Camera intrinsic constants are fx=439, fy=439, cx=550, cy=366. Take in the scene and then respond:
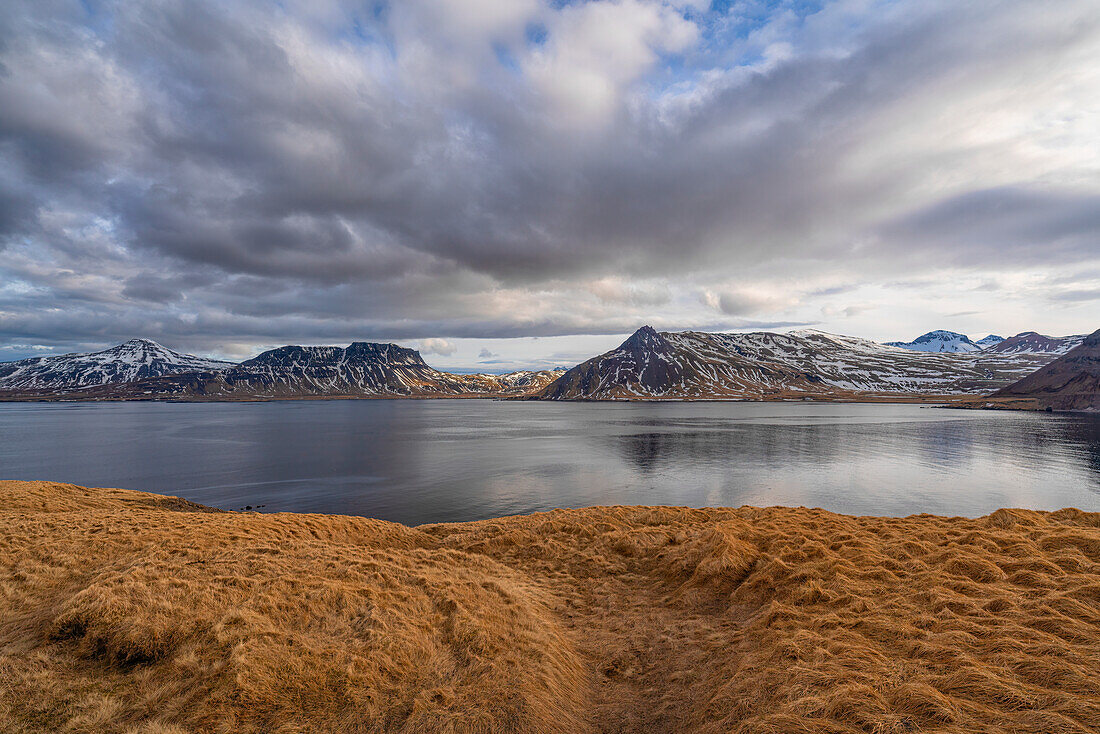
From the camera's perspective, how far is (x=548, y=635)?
12688mm

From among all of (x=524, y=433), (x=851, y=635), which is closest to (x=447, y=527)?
(x=851, y=635)

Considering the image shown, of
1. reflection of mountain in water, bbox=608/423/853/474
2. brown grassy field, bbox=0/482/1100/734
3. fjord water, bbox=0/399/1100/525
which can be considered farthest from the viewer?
reflection of mountain in water, bbox=608/423/853/474

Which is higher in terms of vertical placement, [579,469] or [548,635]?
[548,635]

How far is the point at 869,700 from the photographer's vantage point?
727 centimetres

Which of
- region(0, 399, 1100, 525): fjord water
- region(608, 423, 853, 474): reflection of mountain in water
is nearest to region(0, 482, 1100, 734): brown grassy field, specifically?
region(0, 399, 1100, 525): fjord water

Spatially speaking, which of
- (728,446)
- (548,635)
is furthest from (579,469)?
(548,635)

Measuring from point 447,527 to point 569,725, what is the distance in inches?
672

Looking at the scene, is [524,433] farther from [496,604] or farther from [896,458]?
[496,604]

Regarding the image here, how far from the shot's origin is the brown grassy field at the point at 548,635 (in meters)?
7.81

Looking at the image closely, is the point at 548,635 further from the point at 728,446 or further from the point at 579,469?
the point at 728,446

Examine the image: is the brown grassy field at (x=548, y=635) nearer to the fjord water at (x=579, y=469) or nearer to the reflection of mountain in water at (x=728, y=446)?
the fjord water at (x=579, y=469)

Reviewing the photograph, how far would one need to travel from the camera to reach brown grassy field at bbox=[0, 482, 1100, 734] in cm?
781

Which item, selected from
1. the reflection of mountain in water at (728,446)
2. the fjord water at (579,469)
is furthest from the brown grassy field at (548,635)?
the reflection of mountain in water at (728,446)

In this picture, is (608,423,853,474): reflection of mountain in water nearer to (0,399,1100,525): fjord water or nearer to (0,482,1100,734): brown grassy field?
(0,399,1100,525): fjord water
